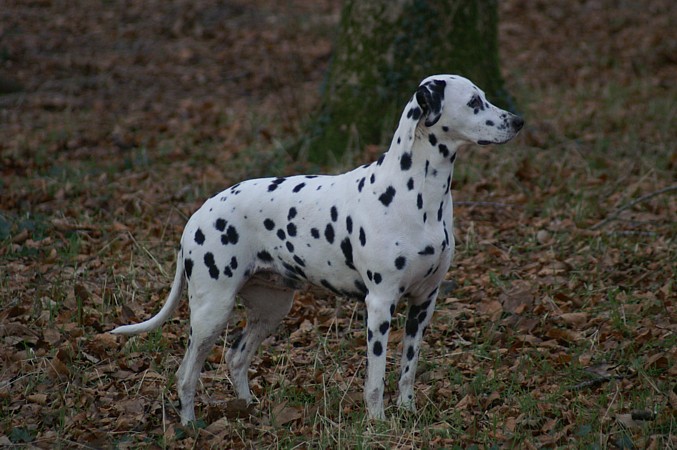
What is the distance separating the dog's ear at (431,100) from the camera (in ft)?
14.9

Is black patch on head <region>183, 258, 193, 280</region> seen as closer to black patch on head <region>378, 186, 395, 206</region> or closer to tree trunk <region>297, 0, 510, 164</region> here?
black patch on head <region>378, 186, 395, 206</region>

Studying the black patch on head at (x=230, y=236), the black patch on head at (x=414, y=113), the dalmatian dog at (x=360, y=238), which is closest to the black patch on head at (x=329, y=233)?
the dalmatian dog at (x=360, y=238)

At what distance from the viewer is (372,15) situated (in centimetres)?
932

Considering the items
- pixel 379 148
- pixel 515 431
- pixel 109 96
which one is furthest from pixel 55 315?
pixel 109 96

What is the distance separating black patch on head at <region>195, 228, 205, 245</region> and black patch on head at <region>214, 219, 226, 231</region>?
100 mm

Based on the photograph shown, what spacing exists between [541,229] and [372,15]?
3194 mm

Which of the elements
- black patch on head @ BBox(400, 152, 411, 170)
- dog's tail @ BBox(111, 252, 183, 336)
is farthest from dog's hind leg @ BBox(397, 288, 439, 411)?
dog's tail @ BBox(111, 252, 183, 336)

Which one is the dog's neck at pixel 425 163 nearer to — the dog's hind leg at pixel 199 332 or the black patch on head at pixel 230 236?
the black patch on head at pixel 230 236

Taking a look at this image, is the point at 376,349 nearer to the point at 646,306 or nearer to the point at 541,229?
the point at 646,306

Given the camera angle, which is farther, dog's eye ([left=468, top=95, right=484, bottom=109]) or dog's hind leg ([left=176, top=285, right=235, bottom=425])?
dog's hind leg ([left=176, top=285, right=235, bottom=425])

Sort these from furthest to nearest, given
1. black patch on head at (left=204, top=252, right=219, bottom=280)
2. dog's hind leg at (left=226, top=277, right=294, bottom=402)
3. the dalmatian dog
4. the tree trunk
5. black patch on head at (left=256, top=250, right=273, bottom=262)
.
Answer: the tree trunk
dog's hind leg at (left=226, top=277, right=294, bottom=402)
black patch on head at (left=256, top=250, right=273, bottom=262)
black patch on head at (left=204, top=252, right=219, bottom=280)
the dalmatian dog

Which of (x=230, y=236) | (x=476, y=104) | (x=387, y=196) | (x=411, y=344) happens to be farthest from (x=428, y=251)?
(x=230, y=236)

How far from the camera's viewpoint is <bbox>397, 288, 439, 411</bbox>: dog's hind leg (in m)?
5.06

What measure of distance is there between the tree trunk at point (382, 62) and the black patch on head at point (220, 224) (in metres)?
4.20
